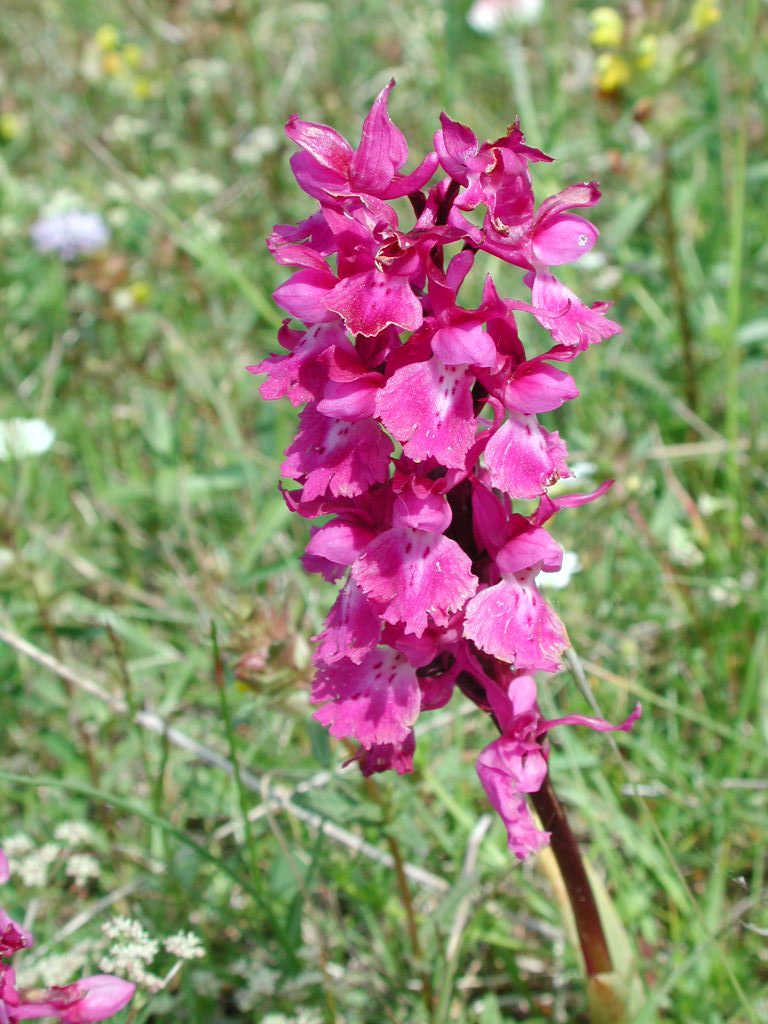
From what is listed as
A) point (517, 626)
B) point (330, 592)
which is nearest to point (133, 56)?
point (330, 592)

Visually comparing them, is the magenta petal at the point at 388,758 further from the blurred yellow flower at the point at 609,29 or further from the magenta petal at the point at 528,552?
the blurred yellow flower at the point at 609,29

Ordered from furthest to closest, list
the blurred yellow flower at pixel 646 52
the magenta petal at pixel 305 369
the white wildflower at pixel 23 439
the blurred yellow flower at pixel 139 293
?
the blurred yellow flower at pixel 139 293 → the blurred yellow flower at pixel 646 52 → the white wildflower at pixel 23 439 → the magenta petal at pixel 305 369

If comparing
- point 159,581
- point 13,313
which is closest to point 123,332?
point 13,313

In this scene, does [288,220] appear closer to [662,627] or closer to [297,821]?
[662,627]

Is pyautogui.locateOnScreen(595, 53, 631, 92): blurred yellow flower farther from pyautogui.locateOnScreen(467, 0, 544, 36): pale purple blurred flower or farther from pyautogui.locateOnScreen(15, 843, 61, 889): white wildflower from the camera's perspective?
pyautogui.locateOnScreen(15, 843, 61, 889): white wildflower

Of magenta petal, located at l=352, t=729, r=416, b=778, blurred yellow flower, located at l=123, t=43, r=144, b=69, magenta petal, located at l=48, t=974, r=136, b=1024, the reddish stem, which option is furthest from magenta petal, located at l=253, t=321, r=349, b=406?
blurred yellow flower, located at l=123, t=43, r=144, b=69

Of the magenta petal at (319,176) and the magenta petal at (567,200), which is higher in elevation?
the magenta petal at (319,176)

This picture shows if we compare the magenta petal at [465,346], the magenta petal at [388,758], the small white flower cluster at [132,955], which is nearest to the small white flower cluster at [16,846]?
the small white flower cluster at [132,955]
